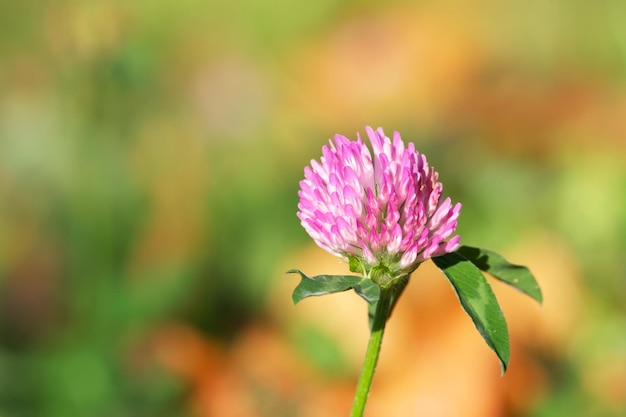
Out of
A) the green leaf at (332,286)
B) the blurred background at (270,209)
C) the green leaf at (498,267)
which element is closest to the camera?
the green leaf at (332,286)

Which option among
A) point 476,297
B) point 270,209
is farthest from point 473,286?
point 270,209

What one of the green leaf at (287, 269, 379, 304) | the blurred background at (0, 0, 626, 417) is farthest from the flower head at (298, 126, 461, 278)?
the blurred background at (0, 0, 626, 417)

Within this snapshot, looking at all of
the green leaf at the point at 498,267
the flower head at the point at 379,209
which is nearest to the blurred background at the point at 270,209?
the green leaf at the point at 498,267

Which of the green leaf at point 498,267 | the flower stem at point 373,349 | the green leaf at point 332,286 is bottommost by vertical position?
the flower stem at point 373,349

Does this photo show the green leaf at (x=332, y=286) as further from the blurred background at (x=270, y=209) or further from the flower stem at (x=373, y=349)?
the blurred background at (x=270, y=209)

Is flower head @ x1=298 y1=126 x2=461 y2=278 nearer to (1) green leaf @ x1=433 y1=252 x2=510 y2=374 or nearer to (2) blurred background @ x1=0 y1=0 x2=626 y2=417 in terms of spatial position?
(1) green leaf @ x1=433 y1=252 x2=510 y2=374

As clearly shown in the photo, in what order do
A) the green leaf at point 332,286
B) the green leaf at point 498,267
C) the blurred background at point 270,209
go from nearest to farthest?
1. the green leaf at point 332,286
2. the green leaf at point 498,267
3. the blurred background at point 270,209

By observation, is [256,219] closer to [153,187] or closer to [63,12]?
[153,187]
